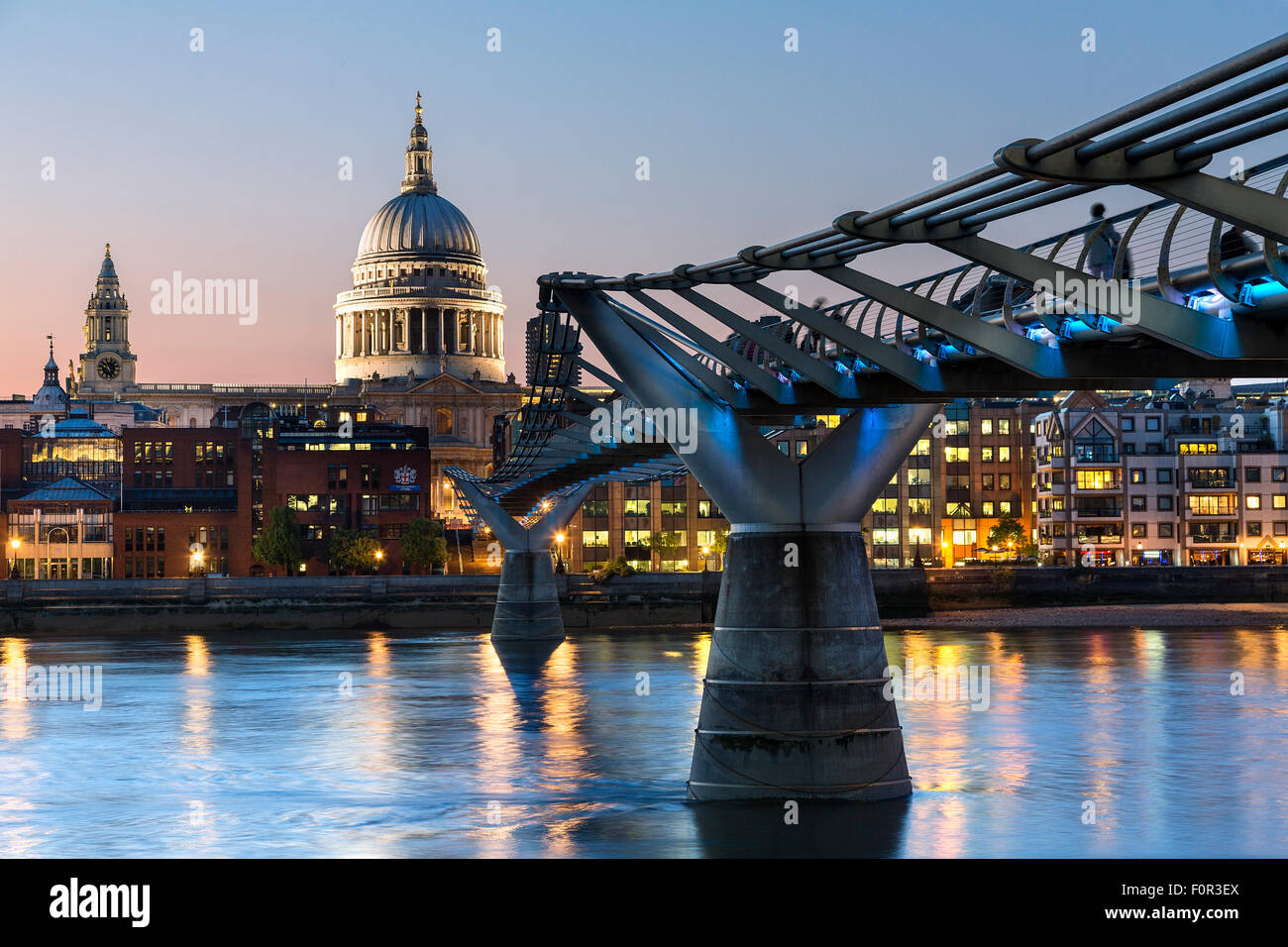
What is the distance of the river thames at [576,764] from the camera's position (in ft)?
103

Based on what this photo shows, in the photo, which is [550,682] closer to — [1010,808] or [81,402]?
[1010,808]

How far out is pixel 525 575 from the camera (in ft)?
289

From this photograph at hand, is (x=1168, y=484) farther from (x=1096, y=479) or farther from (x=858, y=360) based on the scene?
(x=858, y=360)

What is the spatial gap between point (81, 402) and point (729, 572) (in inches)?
6940

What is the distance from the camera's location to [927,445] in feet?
448

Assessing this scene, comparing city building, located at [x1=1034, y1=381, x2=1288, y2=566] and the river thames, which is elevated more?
city building, located at [x1=1034, y1=381, x2=1288, y2=566]

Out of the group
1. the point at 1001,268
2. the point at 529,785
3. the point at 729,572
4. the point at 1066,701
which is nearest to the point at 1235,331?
the point at 1001,268

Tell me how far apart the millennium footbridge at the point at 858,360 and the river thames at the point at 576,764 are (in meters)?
1.88

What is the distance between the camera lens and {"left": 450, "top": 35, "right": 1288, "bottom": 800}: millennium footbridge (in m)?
18.2
